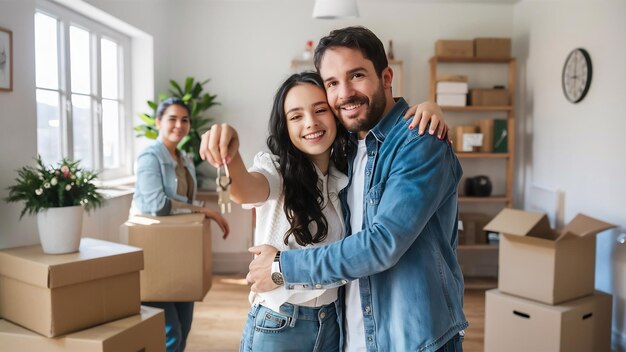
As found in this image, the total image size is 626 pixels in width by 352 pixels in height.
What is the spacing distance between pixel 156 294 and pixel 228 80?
297 cm

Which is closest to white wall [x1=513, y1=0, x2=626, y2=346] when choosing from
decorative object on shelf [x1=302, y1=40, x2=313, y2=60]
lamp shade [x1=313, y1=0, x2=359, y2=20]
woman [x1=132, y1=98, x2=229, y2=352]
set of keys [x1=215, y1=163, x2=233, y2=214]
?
lamp shade [x1=313, y1=0, x2=359, y2=20]

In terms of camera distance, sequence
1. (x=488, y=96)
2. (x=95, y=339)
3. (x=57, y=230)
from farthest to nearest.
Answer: (x=488, y=96) → (x=57, y=230) → (x=95, y=339)

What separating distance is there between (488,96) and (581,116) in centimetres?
116

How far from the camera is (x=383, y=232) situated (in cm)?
118

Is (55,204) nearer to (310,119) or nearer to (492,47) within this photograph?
(310,119)

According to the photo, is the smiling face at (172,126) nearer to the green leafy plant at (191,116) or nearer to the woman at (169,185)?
the woman at (169,185)

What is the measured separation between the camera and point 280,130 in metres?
1.48

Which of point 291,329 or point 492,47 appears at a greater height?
point 492,47

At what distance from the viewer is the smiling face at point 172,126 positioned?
3.21 m

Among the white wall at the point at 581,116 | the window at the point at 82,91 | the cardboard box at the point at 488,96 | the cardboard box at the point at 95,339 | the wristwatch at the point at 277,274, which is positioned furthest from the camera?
the cardboard box at the point at 488,96

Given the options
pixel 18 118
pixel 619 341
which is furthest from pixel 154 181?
pixel 619 341

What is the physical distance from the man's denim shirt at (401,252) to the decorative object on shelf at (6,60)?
1.79 metres

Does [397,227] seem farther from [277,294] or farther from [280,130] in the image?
[280,130]

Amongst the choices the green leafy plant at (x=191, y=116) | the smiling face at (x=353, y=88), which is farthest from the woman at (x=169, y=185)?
the smiling face at (x=353, y=88)
